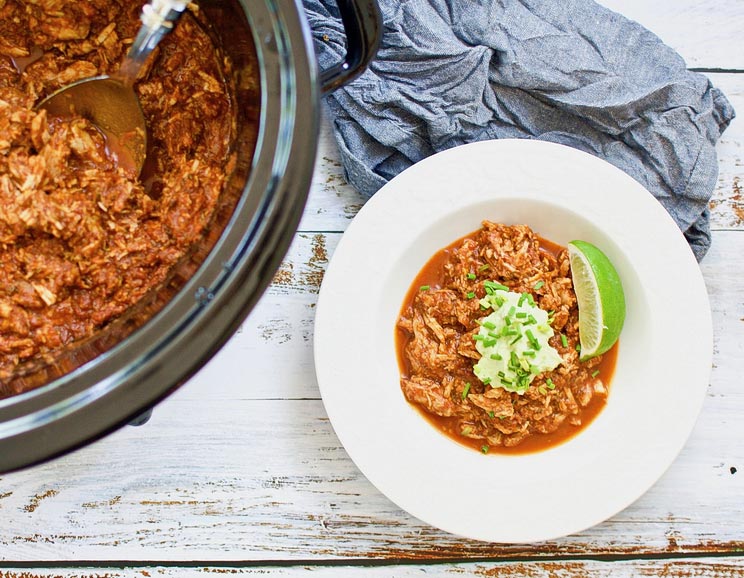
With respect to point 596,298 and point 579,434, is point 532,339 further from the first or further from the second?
point 579,434

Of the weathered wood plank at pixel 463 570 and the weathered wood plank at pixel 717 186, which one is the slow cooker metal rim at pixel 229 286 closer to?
the weathered wood plank at pixel 717 186

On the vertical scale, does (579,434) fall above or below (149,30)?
below

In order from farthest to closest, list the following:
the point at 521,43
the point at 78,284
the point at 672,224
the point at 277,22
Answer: the point at 521,43, the point at 672,224, the point at 78,284, the point at 277,22

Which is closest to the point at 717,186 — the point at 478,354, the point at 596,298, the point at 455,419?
the point at 596,298

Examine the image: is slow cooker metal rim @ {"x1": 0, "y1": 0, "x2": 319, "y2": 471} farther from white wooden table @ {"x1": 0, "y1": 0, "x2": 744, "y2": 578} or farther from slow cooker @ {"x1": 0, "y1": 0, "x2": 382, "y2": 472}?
white wooden table @ {"x1": 0, "y1": 0, "x2": 744, "y2": 578}

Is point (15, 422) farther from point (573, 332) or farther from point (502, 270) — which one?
point (573, 332)

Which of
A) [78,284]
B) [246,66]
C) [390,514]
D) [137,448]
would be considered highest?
[246,66]

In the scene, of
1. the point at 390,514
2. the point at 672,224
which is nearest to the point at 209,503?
the point at 390,514

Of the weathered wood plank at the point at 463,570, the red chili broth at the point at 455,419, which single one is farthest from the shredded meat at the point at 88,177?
the weathered wood plank at the point at 463,570
